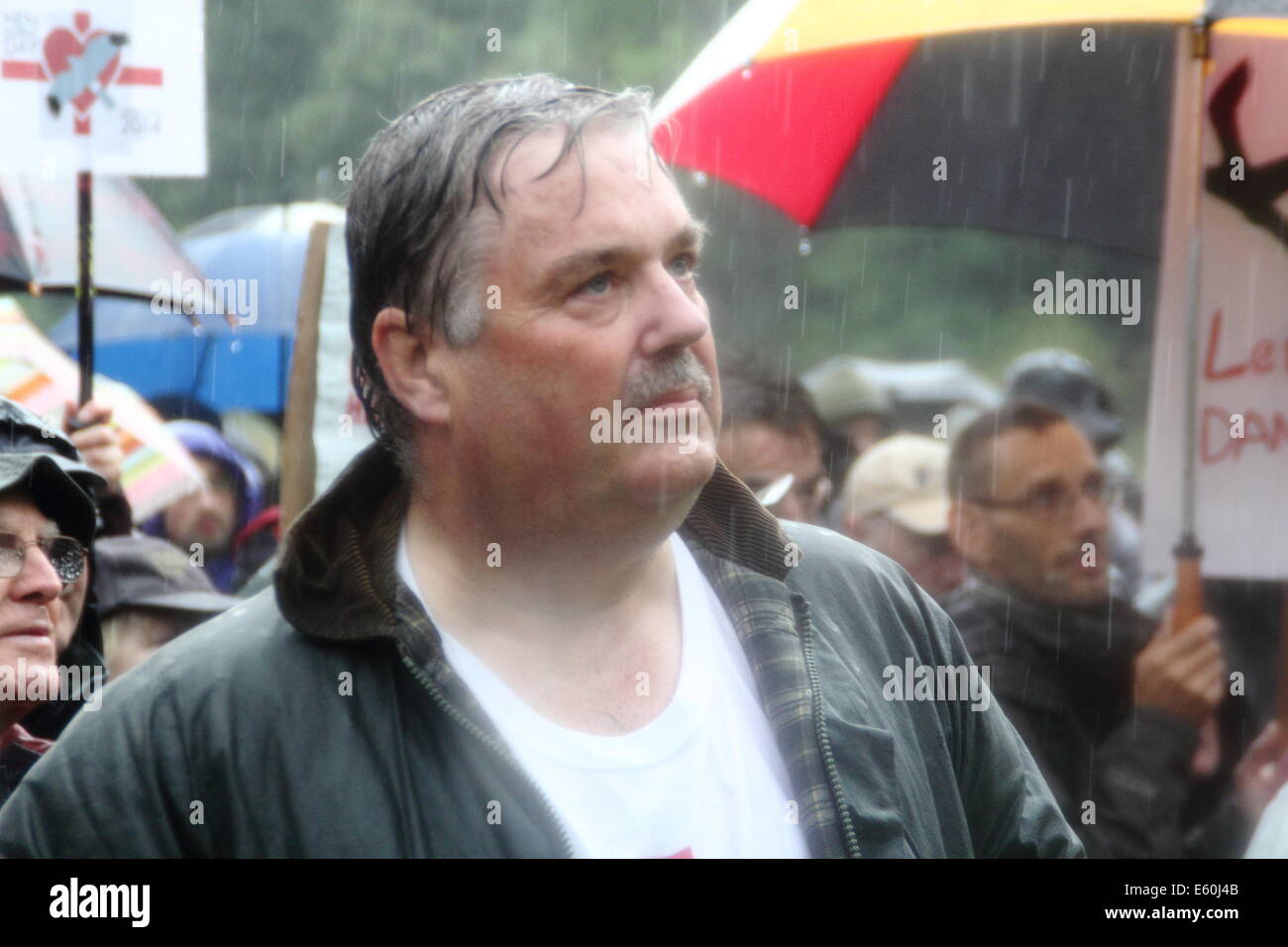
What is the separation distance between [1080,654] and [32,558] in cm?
246

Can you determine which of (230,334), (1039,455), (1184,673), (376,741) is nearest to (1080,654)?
(1184,673)

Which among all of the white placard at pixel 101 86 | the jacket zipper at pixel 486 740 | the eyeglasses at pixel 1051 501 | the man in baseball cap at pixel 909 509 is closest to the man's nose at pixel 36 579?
the jacket zipper at pixel 486 740

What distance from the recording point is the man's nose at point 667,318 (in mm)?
2172

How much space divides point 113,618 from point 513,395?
2.37 m

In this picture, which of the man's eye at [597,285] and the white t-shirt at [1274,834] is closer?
the man's eye at [597,285]

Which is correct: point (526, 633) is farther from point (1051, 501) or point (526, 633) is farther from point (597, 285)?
point (1051, 501)

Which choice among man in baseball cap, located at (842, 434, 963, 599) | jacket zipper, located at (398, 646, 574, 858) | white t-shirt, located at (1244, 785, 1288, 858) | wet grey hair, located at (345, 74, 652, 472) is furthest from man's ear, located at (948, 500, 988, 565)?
jacket zipper, located at (398, 646, 574, 858)

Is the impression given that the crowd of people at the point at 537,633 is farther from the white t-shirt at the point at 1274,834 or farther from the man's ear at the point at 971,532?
the man's ear at the point at 971,532

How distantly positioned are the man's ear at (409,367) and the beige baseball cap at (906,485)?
3389 millimetres

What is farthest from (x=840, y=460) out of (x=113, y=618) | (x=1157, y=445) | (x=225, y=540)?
(x=113, y=618)

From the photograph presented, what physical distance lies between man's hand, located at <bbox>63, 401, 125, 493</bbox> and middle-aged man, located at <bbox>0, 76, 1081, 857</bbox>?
2352mm

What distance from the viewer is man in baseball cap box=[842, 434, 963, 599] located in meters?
5.50

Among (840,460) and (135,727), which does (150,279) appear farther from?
(135,727)

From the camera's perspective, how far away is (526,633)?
2.20m
